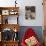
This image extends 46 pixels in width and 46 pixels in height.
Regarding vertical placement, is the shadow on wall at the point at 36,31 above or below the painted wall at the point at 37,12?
below

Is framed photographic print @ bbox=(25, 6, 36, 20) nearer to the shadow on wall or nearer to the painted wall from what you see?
the painted wall

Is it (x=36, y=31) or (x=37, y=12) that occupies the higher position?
(x=37, y=12)

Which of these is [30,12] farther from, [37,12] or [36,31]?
[36,31]

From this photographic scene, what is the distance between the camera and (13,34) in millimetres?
5152

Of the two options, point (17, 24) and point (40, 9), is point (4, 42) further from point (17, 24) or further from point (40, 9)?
point (40, 9)

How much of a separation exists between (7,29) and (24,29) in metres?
0.55

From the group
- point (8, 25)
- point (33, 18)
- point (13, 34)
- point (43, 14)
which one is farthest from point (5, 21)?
point (43, 14)

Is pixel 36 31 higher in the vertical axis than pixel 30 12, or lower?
lower

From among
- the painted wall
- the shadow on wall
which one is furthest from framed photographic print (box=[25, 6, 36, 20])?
the shadow on wall

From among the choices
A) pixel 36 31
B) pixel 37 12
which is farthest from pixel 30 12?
pixel 36 31

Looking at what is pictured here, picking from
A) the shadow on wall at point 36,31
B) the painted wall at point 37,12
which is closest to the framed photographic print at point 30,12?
the painted wall at point 37,12

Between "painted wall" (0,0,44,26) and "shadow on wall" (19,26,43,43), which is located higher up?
"painted wall" (0,0,44,26)

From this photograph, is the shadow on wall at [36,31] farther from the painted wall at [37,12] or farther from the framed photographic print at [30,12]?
the framed photographic print at [30,12]

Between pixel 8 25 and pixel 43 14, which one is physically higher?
pixel 43 14
